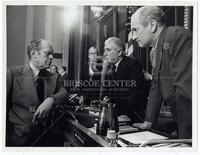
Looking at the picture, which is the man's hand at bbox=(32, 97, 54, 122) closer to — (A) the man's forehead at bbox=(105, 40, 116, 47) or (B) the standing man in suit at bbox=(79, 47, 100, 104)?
(B) the standing man in suit at bbox=(79, 47, 100, 104)

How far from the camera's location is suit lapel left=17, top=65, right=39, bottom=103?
1620 millimetres

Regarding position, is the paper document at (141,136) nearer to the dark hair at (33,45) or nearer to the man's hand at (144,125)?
the man's hand at (144,125)

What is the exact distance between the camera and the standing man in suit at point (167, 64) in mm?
1595

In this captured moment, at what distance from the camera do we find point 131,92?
5.35ft

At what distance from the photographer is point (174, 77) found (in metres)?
1.59

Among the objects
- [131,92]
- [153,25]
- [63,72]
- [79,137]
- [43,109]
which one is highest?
[153,25]

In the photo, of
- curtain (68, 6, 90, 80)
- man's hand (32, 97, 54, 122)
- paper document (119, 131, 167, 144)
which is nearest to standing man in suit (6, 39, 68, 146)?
man's hand (32, 97, 54, 122)

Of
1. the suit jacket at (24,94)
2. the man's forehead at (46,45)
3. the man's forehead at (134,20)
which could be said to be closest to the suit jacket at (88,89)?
the suit jacket at (24,94)

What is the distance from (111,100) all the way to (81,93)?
0.18 m

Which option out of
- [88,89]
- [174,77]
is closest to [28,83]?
[88,89]

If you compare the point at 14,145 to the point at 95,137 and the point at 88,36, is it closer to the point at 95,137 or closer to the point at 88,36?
the point at 95,137

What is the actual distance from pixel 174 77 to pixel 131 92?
26cm

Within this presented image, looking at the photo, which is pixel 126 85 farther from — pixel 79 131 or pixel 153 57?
pixel 79 131

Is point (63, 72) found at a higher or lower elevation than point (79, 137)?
higher
